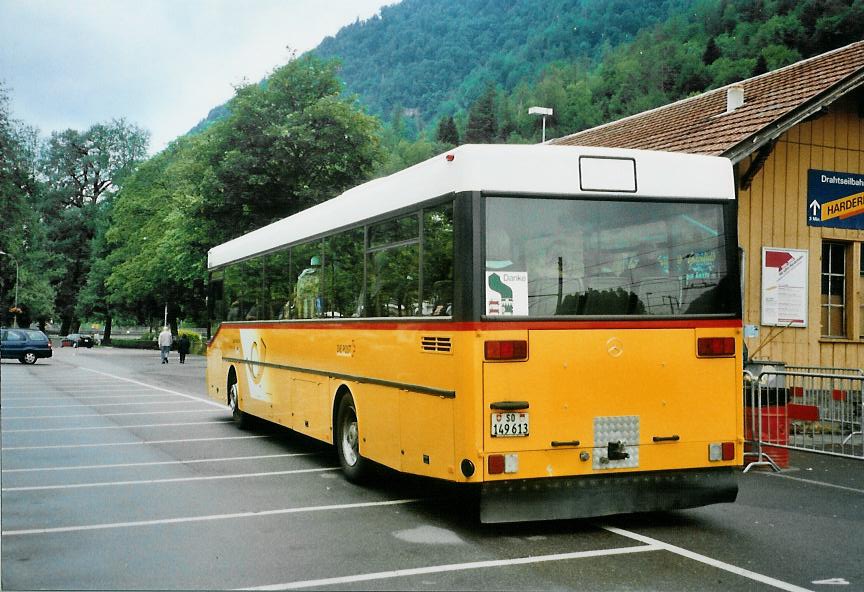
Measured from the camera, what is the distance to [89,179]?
76938mm

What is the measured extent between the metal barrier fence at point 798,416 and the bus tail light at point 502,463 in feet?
15.6

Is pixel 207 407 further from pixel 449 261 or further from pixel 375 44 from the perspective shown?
pixel 375 44

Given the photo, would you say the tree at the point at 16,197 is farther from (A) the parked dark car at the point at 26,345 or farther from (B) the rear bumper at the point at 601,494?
(B) the rear bumper at the point at 601,494

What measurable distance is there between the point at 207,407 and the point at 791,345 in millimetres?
11236

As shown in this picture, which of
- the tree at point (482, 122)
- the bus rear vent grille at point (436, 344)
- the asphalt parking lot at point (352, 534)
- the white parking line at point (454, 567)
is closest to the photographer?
the white parking line at point (454, 567)

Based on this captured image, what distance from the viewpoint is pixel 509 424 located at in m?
6.70

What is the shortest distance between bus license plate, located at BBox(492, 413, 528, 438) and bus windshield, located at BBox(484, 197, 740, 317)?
75 centimetres

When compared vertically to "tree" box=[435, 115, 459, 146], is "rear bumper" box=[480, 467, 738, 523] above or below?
below

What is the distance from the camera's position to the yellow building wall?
13781 millimetres

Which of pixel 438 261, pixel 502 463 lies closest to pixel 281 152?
pixel 438 261

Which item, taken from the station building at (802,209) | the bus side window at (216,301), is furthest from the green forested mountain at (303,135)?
the station building at (802,209)

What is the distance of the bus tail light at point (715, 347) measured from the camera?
726 centimetres

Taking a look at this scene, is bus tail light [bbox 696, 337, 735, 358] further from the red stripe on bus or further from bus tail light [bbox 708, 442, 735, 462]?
bus tail light [bbox 708, 442, 735, 462]

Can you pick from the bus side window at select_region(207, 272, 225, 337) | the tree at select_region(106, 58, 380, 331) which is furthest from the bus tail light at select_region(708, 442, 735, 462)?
the tree at select_region(106, 58, 380, 331)
